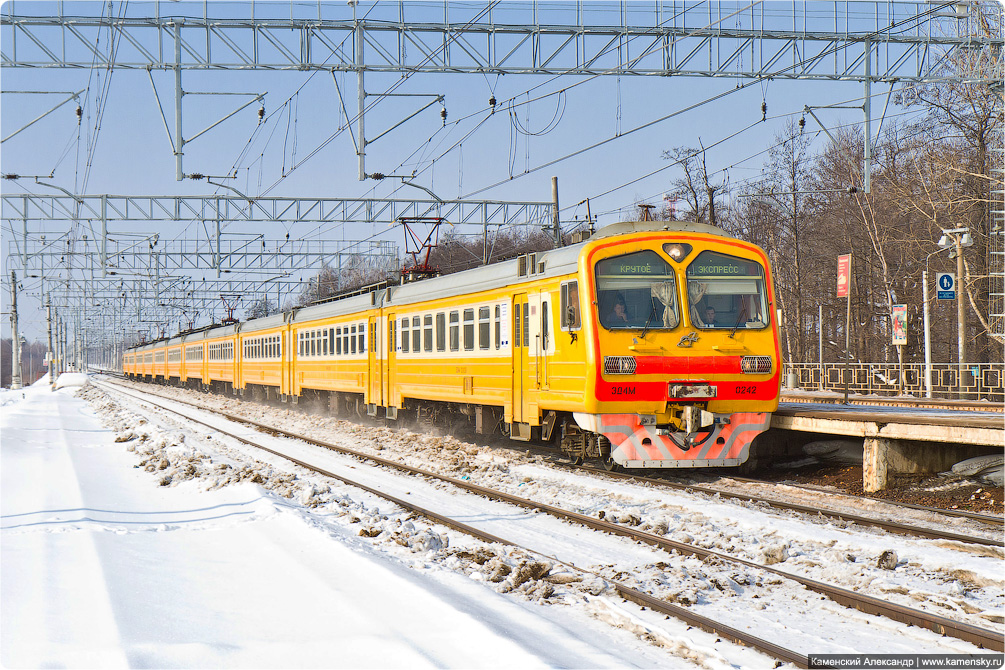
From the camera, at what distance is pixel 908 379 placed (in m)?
29.5

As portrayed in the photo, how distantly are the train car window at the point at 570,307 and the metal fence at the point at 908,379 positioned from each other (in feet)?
52.3

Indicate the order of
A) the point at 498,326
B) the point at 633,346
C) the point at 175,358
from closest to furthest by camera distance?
the point at 633,346 < the point at 498,326 < the point at 175,358

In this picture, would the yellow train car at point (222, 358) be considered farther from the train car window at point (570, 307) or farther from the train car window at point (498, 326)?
the train car window at point (570, 307)

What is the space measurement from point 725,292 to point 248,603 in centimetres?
803

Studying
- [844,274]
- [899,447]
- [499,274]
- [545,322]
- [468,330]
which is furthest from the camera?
[844,274]

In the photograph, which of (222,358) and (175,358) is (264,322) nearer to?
(222,358)

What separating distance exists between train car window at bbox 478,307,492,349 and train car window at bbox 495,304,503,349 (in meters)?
0.23

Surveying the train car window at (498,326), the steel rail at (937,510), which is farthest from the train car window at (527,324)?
the steel rail at (937,510)

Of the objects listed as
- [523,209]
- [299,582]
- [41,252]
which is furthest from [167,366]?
[299,582]

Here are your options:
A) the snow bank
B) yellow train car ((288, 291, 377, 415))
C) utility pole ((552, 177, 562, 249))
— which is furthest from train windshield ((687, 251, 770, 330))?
the snow bank

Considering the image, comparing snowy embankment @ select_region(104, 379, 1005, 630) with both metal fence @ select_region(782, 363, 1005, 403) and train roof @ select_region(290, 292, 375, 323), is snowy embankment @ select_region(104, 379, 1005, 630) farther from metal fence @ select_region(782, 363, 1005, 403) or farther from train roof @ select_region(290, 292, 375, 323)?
metal fence @ select_region(782, 363, 1005, 403)

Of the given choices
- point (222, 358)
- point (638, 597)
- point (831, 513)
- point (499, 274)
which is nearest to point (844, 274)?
point (499, 274)

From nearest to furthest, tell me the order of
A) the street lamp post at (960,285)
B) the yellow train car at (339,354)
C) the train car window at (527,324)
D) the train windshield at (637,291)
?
1. the train windshield at (637,291)
2. the train car window at (527,324)
3. the yellow train car at (339,354)
4. the street lamp post at (960,285)

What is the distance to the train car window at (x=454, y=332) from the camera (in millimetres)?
16172
